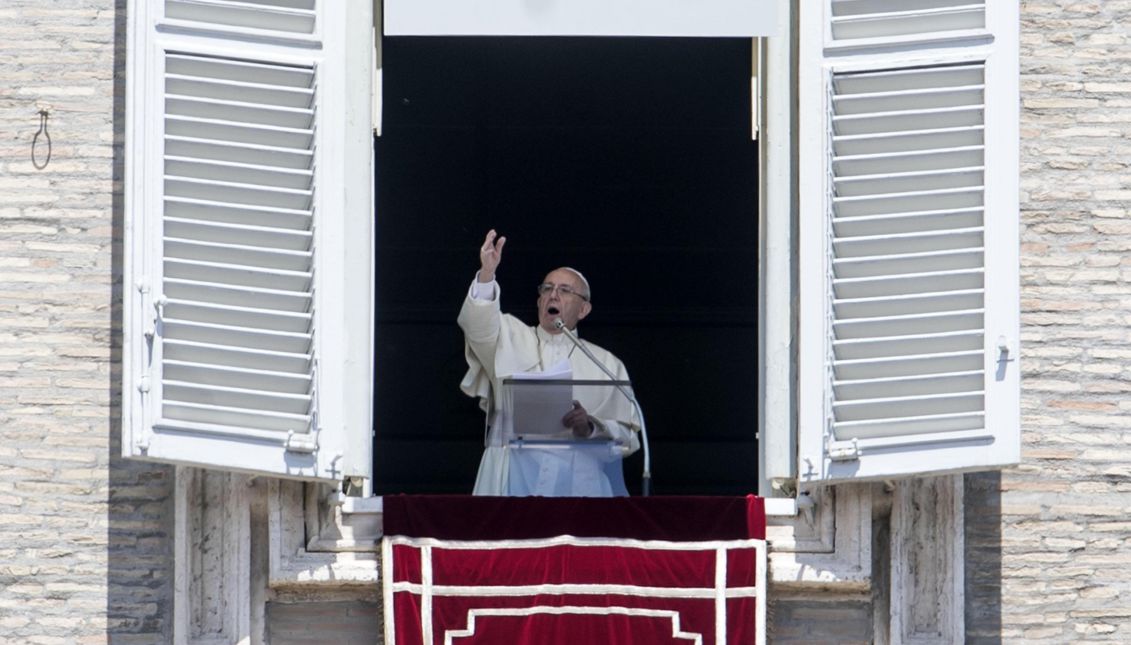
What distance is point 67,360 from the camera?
9641 mm

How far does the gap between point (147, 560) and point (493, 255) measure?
5.06 ft

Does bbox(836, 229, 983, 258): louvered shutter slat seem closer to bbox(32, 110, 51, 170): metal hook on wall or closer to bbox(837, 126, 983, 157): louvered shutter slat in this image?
bbox(837, 126, 983, 157): louvered shutter slat

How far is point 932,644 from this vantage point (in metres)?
9.32

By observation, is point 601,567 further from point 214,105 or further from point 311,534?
point 214,105

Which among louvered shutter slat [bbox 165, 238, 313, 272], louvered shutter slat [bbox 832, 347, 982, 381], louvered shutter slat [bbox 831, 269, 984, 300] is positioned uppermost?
louvered shutter slat [bbox 165, 238, 313, 272]

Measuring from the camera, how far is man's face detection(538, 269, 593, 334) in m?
10.9

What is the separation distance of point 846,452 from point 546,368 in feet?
5.76

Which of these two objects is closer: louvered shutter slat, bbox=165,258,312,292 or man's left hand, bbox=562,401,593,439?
louvered shutter slat, bbox=165,258,312,292

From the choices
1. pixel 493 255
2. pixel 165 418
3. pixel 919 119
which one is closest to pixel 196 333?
pixel 165 418

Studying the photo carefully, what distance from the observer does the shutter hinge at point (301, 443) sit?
9.09 m

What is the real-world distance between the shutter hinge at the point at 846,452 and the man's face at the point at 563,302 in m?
1.92

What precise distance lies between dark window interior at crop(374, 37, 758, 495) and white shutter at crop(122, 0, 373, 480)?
331 cm

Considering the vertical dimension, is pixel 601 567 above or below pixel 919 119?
below

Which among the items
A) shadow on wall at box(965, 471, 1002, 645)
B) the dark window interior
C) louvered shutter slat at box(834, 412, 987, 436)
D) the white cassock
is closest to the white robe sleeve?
the white cassock
